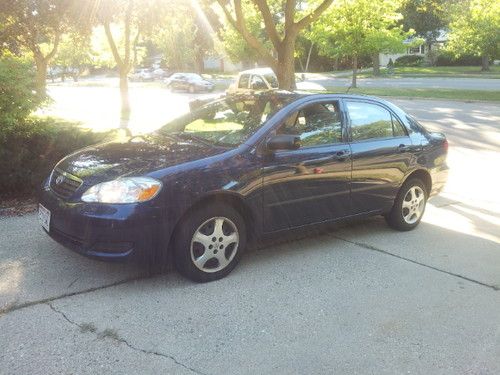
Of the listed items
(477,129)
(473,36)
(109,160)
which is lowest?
(477,129)

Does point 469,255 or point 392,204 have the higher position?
point 392,204

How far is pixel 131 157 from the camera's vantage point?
4355 millimetres

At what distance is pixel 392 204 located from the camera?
5.68 meters

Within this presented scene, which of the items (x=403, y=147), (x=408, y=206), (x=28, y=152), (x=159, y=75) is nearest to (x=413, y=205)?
(x=408, y=206)

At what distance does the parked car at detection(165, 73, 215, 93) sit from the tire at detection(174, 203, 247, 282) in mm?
34515

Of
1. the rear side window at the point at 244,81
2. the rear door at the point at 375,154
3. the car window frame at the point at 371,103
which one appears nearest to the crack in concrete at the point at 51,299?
the rear door at the point at 375,154

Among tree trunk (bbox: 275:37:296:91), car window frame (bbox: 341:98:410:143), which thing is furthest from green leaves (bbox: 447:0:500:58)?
car window frame (bbox: 341:98:410:143)

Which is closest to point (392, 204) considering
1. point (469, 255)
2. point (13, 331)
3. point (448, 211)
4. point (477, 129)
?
point (469, 255)

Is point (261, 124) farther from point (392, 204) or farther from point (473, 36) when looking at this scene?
point (473, 36)

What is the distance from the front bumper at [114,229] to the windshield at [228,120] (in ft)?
3.47

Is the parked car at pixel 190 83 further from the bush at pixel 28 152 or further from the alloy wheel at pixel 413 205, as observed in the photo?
the alloy wheel at pixel 413 205

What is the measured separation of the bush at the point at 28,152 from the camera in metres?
6.32

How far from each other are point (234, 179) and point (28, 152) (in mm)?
3400

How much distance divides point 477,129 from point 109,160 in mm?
12820
